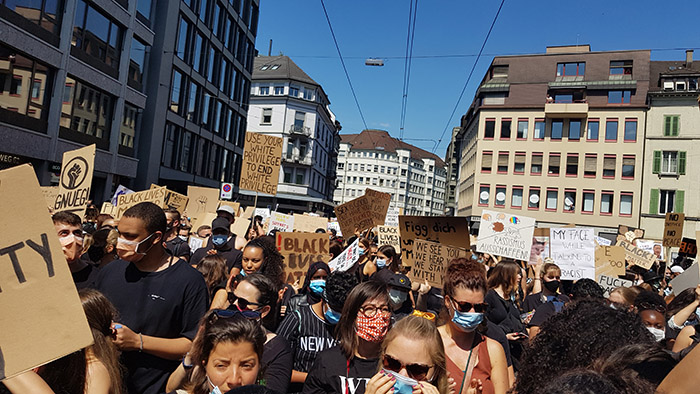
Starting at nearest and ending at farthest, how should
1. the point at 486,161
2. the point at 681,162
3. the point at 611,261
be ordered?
1. the point at 611,261
2. the point at 681,162
3. the point at 486,161

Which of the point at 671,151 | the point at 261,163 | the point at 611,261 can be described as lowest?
the point at 611,261

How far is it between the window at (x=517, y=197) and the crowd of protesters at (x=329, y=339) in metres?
42.7

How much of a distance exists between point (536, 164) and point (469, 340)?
45.5 metres

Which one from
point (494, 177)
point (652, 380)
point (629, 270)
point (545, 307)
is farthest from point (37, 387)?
point (494, 177)

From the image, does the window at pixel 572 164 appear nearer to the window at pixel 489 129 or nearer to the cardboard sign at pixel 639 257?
the window at pixel 489 129

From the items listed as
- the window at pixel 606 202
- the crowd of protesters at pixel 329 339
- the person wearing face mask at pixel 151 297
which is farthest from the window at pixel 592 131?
the person wearing face mask at pixel 151 297

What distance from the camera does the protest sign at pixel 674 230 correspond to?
14.4 metres

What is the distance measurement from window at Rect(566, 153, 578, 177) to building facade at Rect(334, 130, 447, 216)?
238 feet

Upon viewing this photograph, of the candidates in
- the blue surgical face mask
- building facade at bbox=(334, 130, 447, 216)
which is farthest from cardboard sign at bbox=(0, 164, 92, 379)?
building facade at bbox=(334, 130, 447, 216)

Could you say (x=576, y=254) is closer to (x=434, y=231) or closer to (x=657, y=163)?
(x=434, y=231)

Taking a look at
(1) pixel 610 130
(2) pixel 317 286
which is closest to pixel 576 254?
(2) pixel 317 286

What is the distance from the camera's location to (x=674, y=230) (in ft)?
48.0

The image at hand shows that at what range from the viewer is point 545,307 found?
530 centimetres

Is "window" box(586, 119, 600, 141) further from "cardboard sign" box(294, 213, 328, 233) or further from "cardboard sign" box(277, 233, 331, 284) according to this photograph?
"cardboard sign" box(277, 233, 331, 284)
